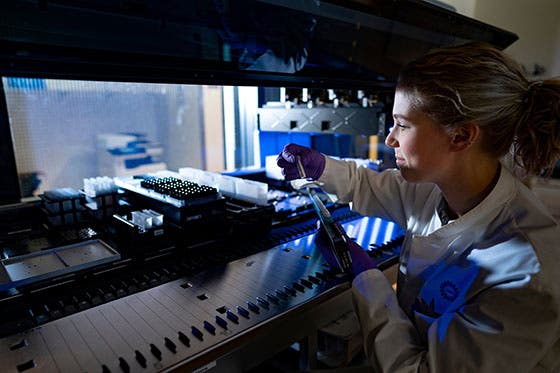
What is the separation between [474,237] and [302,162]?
0.51 metres

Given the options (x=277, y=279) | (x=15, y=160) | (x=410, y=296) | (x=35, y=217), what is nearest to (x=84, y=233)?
(x=35, y=217)

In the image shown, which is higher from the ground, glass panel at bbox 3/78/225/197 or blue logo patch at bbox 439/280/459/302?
glass panel at bbox 3/78/225/197

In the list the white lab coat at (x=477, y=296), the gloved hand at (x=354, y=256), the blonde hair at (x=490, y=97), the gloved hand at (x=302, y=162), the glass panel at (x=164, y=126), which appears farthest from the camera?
the glass panel at (x=164, y=126)

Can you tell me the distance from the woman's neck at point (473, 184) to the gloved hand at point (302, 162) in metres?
0.37

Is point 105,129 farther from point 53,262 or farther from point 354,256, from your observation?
point 354,256

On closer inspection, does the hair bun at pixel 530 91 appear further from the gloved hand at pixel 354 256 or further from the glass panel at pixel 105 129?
the glass panel at pixel 105 129

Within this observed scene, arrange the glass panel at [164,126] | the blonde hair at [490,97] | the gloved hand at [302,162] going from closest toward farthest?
the blonde hair at [490,97]
the gloved hand at [302,162]
the glass panel at [164,126]

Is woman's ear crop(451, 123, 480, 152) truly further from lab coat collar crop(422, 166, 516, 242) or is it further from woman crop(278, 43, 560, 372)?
lab coat collar crop(422, 166, 516, 242)

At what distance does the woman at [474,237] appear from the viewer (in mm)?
632

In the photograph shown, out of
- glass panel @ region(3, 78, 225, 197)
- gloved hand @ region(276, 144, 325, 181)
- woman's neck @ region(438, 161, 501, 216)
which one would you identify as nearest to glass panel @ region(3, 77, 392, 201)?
glass panel @ region(3, 78, 225, 197)

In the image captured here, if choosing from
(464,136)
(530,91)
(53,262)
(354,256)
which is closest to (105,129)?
(53,262)

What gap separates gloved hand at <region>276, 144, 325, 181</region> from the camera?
1104mm

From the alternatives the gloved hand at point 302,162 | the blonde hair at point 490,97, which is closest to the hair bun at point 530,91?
the blonde hair at point 490,97

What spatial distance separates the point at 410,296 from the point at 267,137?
1.16 meters
